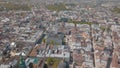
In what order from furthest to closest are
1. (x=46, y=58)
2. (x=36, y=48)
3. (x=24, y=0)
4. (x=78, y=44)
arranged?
1. (x=24, y=0)
2. (x=78, y=44)
3. (x=36, y=48)
4. (x=46, y=58)

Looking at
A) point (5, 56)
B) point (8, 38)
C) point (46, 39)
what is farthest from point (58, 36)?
point (5, 56)

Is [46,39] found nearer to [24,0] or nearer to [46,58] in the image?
[46,58]

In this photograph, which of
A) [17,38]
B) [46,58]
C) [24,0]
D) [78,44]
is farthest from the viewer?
[24,0]

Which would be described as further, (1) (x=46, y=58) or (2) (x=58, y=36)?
(2) (x=58, y=36)

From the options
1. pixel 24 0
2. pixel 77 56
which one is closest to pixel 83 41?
pixel 77 56

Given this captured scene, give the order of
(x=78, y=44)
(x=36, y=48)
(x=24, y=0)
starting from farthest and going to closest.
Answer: (x=24, y=0), (x=78, y=44), (x=36, y=48)

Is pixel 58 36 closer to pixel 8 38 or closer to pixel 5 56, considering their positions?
pixel 8 38

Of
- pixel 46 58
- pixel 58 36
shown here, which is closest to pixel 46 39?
pixel 58 36

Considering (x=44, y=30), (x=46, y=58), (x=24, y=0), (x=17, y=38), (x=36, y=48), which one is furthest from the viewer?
(x=24, y=0)

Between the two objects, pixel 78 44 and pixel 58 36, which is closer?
pixel 78 44
